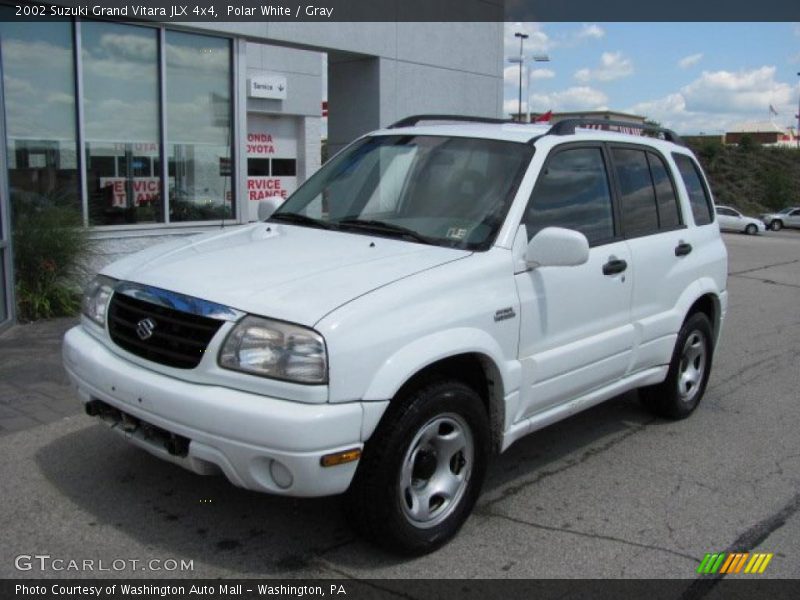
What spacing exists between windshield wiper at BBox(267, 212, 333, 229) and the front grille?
1.23 m

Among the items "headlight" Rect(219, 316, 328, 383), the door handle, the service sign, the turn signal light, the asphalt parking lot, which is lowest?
the asphalt parking lot

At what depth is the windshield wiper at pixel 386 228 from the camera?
4.24m

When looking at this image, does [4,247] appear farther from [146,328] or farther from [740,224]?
[740,224]

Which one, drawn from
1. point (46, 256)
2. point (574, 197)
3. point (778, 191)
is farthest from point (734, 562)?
point (778, 191)

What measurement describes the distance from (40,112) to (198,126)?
2.01 m

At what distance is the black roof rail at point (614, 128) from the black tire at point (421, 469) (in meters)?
1.77

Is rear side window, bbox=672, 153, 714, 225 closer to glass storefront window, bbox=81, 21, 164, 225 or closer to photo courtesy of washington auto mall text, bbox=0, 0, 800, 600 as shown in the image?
photo courtesy of washington auto mall text, bbox=0, 0, 800, 600

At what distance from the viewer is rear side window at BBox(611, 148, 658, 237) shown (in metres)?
5.16

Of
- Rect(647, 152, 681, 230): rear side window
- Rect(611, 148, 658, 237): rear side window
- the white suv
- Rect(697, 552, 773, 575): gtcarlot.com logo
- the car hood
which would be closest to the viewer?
the white suv

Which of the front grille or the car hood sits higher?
the car hood

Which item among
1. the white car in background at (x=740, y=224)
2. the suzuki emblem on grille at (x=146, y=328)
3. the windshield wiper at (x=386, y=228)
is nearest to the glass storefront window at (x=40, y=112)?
the windshield wiper at (x=386, y=228)

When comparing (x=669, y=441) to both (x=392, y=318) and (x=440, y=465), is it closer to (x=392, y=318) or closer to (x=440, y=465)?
(x=440, y=465)
